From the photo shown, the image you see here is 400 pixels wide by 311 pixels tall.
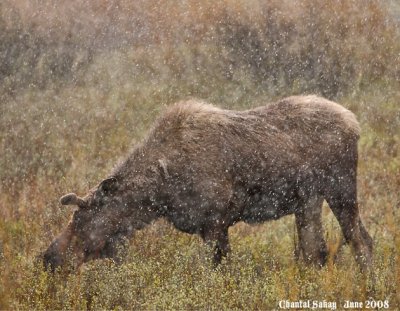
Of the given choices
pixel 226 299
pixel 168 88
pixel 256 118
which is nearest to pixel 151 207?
pixel 256 118

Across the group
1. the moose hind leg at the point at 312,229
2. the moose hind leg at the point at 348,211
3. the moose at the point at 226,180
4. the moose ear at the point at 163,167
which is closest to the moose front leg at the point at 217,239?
the moose at the point at 226,180

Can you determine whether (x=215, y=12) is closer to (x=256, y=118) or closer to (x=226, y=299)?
(x=256, y=118)

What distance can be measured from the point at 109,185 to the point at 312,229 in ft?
9.53

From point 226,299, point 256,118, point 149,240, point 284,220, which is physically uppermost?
point 256,118

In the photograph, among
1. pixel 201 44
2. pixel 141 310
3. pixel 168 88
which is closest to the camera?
pixel 141 310

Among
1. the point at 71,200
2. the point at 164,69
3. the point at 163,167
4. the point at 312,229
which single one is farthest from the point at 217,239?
the point at 164,69

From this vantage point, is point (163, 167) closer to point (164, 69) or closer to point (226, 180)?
point (226, 180)

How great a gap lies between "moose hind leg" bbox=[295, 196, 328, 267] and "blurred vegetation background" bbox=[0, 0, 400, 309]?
3241 millimetres

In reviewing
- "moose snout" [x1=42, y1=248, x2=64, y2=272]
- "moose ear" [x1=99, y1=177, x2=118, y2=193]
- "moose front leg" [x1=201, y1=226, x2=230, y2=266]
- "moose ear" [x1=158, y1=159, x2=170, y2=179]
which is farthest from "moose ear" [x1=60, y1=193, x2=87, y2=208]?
"moose front leg" [x1=201, y1=226, x2=230, y2=266]

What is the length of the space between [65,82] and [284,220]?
7.68 m

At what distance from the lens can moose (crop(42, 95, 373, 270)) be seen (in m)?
8.59

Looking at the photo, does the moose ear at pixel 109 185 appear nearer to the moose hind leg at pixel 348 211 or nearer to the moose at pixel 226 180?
the moose at pixel 226 180

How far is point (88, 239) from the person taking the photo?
8391 mm

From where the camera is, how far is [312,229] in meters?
9.78
